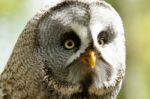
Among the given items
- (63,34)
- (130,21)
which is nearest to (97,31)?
(63,34)

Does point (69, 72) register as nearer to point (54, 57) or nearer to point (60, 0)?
point (54, 57)

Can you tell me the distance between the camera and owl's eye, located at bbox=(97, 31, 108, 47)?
7039 millimetres

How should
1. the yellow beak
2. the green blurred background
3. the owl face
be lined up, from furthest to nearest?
1. the green blurred background
2. the owl face
3. the yellow beak

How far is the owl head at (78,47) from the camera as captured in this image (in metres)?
6.95

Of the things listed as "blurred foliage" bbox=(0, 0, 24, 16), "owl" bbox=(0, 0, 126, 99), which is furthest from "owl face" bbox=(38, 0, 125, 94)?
"blurred foliage" bbox=(0, 0, 24, 16)

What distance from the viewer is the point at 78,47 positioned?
6.94 m

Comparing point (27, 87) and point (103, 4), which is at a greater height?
point (103, 4)

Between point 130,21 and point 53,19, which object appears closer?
point 53,19

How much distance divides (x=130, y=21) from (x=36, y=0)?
6.06 feet

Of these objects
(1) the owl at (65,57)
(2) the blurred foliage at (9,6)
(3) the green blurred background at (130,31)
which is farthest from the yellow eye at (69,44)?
(2) the blurred foliage at (9,6)

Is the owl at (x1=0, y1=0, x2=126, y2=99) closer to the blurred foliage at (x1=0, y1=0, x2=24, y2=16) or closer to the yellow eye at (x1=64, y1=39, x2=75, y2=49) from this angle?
the yellow eye at (x1=64, y1=39, x2=75, y2=49)

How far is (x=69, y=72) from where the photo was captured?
7020 millimetres

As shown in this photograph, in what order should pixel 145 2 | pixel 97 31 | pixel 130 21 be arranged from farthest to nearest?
pixel 145 2 → pixel 130 21 → pixel 97 31

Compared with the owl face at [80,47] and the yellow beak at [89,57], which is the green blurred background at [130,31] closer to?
the owl face at [80,47]
